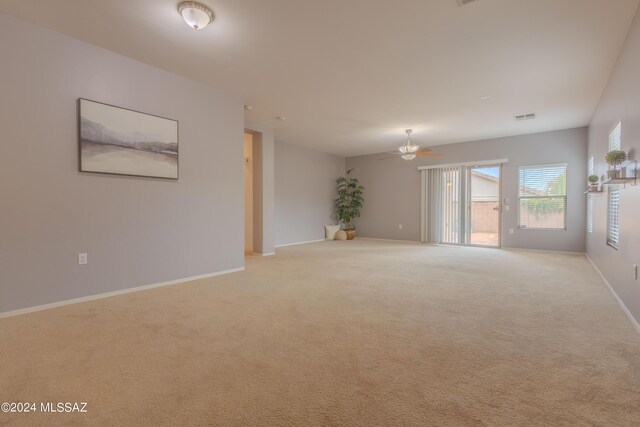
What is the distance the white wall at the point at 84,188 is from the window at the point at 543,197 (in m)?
6.50

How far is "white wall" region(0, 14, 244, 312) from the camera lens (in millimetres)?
2686

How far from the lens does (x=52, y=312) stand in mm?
2750

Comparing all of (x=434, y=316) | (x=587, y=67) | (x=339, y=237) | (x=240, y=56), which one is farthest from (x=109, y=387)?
(x=339, y=237)

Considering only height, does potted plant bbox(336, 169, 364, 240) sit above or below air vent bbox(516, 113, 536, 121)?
below

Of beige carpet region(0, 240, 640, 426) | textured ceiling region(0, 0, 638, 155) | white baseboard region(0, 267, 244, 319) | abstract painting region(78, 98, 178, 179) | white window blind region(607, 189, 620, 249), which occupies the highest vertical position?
textured ceiling region(0, 0, 638, 155)

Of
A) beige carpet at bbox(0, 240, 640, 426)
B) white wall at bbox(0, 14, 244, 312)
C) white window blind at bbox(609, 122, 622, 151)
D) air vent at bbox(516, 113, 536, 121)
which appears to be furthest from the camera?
air vent at bbox(516, 113, 536, 121)

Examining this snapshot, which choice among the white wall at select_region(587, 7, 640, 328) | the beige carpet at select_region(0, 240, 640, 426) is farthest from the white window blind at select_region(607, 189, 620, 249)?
the beige carpet at select_region(0, 240, 640, 426)

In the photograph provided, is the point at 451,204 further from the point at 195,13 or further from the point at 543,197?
the point at 195,13

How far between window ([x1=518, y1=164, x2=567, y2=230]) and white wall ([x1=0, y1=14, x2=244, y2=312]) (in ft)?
21.3

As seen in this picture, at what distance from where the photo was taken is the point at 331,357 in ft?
6.34

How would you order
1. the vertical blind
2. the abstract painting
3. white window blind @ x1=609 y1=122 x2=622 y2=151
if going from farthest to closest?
the vertical blind, white window blind @ x1=609 y1=122 x2=622 y2=151, the abstract painting

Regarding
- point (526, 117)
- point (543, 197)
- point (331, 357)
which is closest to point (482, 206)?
point (543, 197)

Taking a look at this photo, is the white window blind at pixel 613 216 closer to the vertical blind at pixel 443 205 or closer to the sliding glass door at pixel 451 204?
the sliding glass door at pixel 451 204

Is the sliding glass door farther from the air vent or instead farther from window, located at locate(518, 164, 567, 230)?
the air vent
